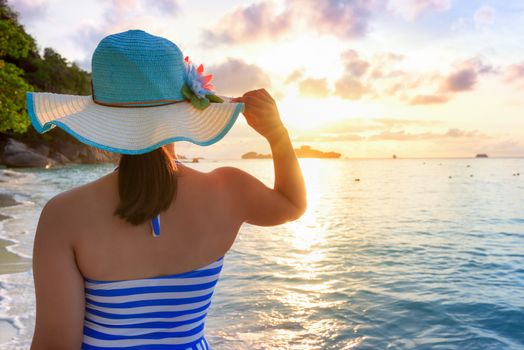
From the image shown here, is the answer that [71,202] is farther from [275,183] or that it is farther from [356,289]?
[356,289]

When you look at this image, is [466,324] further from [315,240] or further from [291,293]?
[315,240]

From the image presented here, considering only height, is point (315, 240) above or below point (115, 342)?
below

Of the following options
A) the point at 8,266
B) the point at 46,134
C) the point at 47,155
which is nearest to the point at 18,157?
the point at 46,134

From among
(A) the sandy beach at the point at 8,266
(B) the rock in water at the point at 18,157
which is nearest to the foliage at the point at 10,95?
(A) the sandy beach at the point at 8,266

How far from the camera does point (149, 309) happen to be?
4.53ft

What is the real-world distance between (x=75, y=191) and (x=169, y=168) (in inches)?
10.1

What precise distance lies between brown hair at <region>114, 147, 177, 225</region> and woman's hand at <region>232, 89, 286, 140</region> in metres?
0.39

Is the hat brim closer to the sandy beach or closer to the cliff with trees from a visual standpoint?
the sandy beach

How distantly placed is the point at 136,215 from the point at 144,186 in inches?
3.2

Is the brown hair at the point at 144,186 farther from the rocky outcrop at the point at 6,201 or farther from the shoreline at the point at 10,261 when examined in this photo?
the rocky outcrop at the point at 6,201

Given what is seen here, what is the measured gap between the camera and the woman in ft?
4.13

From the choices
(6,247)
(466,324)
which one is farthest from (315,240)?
(6,247)

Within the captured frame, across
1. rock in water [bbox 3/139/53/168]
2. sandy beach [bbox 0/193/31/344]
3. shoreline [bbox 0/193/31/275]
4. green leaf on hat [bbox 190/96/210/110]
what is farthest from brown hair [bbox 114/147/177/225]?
rock in water [bbox 3/139/53/168]

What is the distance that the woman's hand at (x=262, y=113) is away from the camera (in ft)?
5.25
